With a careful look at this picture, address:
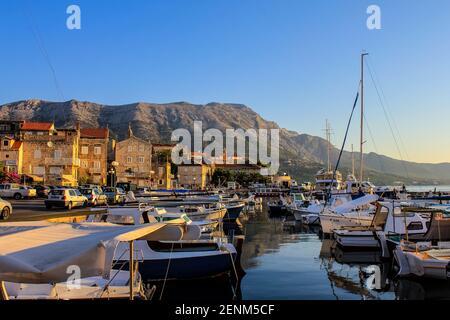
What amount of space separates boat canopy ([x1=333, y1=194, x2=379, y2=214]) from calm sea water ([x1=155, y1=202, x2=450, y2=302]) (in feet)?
23.6

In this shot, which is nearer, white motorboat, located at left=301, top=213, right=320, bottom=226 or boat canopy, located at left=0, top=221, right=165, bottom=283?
boat canopy, located at left=0, top=221, right=165, bottom=283

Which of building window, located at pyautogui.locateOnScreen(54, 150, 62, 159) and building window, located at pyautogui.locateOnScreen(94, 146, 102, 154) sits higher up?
building window, located at pyautogui.locateOnScreen(94, 146, 102, 154)

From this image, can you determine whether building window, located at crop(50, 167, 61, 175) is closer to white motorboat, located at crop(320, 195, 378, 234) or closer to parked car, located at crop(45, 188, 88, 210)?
parked car, located at crop(45, 188, 88, 210)

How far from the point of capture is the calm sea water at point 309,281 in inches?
708

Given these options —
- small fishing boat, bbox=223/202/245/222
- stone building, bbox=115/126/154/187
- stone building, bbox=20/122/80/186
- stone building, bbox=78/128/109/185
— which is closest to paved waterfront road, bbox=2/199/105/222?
small fishing boat, bbox=223/202/245/222

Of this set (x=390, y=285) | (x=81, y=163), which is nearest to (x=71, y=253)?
(x=390, y=285)

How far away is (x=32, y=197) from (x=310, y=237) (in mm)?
39718

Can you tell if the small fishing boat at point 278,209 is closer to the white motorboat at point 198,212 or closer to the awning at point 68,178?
the white motorboat at point 198,212

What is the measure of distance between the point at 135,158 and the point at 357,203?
84.2 metres

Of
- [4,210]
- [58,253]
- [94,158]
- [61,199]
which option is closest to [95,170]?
[94,158]

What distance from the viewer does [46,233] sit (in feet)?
31.0

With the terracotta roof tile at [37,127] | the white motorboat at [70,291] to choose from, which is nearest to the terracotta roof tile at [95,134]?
the terracotta roof tile at [37,127]

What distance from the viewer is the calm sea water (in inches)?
708
